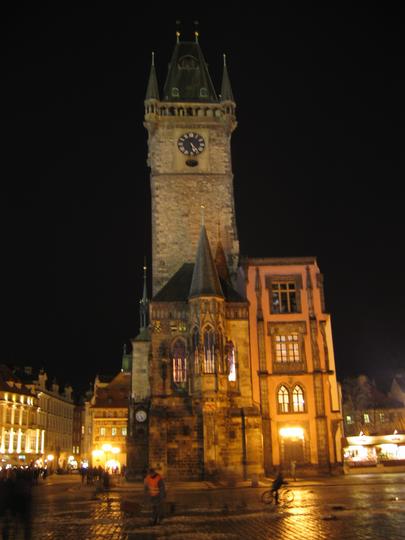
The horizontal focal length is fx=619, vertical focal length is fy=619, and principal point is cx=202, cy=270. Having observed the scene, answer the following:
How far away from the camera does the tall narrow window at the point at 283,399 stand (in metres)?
44.5

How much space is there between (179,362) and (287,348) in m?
8.12

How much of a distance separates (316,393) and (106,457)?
157 ft

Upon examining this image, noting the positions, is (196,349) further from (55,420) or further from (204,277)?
(55,420)

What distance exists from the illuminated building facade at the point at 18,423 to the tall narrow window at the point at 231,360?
4396 centimetres

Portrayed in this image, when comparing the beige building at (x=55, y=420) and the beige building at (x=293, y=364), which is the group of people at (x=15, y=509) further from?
the beige building at (x=55, y=420)

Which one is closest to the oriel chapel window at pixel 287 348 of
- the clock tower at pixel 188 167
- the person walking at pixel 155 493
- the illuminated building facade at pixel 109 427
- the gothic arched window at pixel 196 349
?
the gothic arched window at pixel 196 349

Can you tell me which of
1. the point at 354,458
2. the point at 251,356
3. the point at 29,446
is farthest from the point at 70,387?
the point at 251,356

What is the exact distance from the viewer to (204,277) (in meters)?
44.1

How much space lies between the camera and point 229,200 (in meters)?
54.1

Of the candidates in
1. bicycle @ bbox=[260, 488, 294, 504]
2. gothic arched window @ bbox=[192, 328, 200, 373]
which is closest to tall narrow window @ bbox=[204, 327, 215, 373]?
gothic arched window @ bbox=[192, 328, 200, 373]

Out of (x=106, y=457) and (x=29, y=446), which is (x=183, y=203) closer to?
(x=106, y=457)

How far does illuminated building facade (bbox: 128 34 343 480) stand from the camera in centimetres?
4131

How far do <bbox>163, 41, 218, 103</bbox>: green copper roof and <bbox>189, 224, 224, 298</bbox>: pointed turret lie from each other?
1794cm

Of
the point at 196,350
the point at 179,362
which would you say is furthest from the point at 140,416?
the point at 196,350
